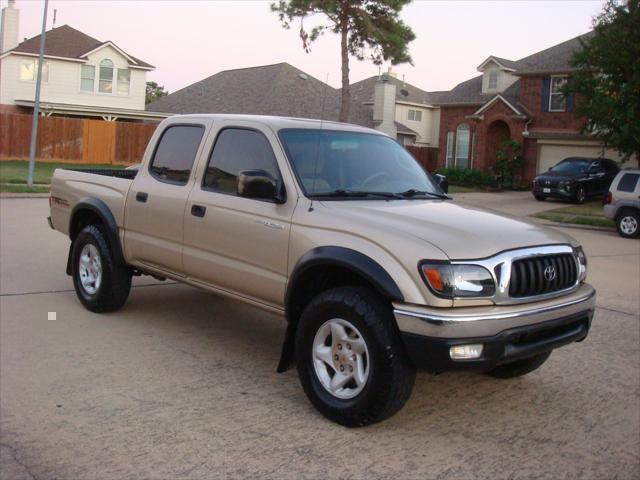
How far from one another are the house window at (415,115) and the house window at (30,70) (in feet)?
78.4

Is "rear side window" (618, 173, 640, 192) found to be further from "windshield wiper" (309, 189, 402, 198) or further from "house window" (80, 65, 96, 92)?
"house window" (80, 65, 96, 92)

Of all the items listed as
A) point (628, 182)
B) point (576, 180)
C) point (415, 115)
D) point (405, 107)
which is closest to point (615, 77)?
point (576, 180)

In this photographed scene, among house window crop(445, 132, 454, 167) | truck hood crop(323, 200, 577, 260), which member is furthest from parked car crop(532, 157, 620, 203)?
truck hood crop(323, 200, 577, 260)

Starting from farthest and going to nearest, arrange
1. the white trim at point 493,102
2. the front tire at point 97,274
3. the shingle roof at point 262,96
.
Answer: the shingle roof at point 262,96 → the white trim at point 493,102 → the front tire at point 97,274

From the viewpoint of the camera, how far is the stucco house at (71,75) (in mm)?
41656

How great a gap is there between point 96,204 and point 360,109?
43.4 meters

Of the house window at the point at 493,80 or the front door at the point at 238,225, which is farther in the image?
the house window at the point at 493,80

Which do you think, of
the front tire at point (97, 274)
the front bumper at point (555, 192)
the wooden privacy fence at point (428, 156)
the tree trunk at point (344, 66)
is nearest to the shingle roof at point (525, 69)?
the wooden privacy fence at point (428, 156)

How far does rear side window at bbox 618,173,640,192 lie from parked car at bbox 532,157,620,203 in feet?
32.5

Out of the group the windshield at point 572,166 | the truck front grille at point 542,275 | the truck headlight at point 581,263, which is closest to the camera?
the truck front grille at point 542,275

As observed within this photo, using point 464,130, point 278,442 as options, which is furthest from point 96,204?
point 464,130

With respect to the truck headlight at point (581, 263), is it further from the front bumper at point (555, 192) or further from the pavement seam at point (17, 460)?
the front bumper at point (555, 192)

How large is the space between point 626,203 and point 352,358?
→ 1631 cm

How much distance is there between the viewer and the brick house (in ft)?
119
